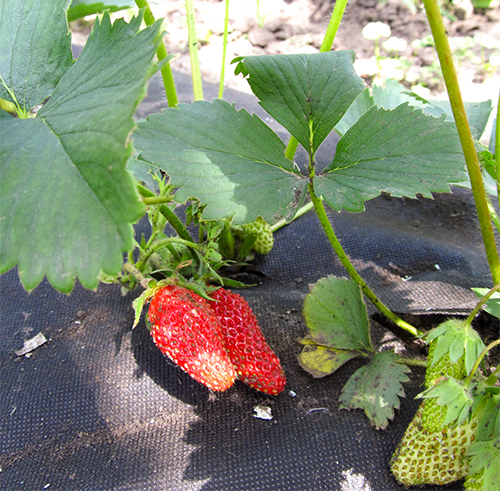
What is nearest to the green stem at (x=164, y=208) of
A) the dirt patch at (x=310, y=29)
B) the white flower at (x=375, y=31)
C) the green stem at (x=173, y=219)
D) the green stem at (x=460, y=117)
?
the green stem at (x=173, y=219)

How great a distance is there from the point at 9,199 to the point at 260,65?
0.38m

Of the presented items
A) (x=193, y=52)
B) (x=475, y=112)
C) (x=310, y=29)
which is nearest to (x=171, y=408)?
(x=193, y=52)

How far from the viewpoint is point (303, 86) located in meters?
0.63

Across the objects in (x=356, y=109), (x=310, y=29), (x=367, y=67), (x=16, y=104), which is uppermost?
(x=16, y=104)

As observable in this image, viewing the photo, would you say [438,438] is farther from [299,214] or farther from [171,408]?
[299,214]

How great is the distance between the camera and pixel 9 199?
426 mm

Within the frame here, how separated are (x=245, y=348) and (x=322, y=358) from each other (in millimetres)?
143

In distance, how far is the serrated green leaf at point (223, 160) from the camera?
22.0 inches

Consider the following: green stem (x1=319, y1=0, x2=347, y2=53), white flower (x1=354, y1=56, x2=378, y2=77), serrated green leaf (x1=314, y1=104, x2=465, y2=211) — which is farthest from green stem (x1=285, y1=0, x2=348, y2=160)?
white flower (x1=354, y1=56, x2=378, y2=77)

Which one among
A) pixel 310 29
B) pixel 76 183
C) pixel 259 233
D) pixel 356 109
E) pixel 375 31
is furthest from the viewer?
pixel 310 29

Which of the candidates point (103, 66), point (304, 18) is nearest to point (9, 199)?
point (103, 66)

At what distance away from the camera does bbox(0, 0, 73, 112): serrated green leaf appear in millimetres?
559

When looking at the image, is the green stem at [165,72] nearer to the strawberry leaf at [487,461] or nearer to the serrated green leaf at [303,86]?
the serrated green leaf at [303,86]

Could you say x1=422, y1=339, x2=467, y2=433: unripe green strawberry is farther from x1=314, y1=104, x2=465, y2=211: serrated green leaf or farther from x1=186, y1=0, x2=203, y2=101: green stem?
x1=186, y1=0, x2=203, y2=101: green stem
